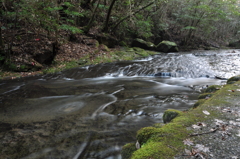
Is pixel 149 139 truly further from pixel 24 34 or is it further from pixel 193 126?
pixel 24 34

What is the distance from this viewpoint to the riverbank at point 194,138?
5.65 feet

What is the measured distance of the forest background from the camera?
9.31 m

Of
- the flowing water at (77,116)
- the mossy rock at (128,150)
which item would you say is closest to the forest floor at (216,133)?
the mossy rock at (128,150)

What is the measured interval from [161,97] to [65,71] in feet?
22.2

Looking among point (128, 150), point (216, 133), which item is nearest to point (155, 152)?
point (128, 150)

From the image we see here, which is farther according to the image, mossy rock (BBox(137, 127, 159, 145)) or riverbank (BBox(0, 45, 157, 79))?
riverbank (BBox(0, 45, 157, 79))

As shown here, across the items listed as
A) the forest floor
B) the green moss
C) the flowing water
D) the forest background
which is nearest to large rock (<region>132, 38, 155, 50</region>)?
the forest background

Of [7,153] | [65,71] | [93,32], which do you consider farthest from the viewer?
[93,32]

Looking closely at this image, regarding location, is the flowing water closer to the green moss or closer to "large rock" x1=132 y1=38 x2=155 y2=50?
the green moss

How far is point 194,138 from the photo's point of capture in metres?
2.00

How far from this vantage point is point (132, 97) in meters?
5.66

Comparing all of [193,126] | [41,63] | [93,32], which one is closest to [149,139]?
[193,126]

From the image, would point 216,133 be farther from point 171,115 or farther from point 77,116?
point 77,116

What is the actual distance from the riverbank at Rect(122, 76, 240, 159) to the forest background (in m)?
9.04
